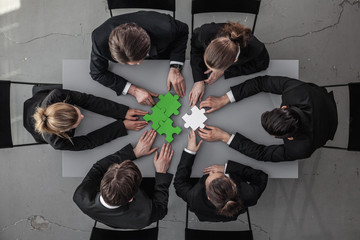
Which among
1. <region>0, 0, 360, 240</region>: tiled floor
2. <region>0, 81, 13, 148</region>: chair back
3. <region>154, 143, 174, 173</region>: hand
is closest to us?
<region>154, 143, 174, 173</region>: hand

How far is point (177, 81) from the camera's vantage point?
7.03ft

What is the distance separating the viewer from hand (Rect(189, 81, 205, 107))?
7.07 feet

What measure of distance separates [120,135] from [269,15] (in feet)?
7.37

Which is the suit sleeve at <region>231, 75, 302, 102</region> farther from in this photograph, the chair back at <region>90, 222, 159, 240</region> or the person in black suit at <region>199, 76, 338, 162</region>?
the chair back at <region>90, 222, 159, 240</region>

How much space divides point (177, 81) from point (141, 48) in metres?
0.43

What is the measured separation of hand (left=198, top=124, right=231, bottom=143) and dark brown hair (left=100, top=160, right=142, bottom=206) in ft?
1.97

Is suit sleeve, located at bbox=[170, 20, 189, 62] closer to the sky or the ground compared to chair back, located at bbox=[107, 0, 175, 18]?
closer to the ground

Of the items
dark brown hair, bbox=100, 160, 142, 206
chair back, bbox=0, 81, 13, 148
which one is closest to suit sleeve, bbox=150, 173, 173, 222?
dark brown hair, bbox=100, 160, 142, 206

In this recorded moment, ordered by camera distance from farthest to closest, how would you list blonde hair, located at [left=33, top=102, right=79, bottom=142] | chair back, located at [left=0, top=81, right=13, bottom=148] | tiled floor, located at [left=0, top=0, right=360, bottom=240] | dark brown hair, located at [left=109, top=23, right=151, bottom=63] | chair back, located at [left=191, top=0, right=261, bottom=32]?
tiled floor, located at [left=0, top=0, right=360, bottom=240] < chair back, located at [left=191, top=0, right=261, bottom=32] < chair back, located at [left=0, top=81, right=13, bottom=148] < blonde hair, located at [left=33, top=102, right=79, bottom=142] < dark brown hair, located at [left=109, top=23, right=151, bottom=63]

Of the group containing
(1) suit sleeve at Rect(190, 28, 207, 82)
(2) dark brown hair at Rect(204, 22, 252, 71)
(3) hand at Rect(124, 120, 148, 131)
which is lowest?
(3) hand at Rect(124, 120, 148, 131)

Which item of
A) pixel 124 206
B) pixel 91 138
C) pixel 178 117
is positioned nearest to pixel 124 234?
pixel 124 206

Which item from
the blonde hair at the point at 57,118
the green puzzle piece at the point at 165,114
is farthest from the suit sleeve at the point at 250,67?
the blonde hair at the point at 57,118

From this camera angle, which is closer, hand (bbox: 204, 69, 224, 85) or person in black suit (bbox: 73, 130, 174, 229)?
person in black suit (bbox: 73, 130, 174, 229)

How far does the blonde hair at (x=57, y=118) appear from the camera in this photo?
192cm
